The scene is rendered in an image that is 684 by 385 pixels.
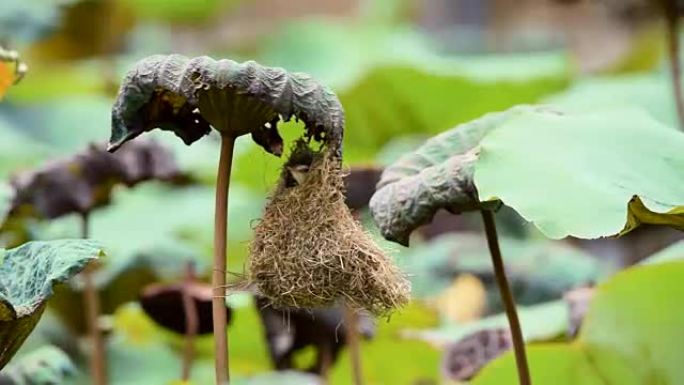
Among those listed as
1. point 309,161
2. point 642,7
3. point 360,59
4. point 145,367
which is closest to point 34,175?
point 145,367

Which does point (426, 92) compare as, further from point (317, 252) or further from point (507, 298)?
point (317, 252)

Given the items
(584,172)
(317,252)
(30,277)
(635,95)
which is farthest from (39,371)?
(635,95)

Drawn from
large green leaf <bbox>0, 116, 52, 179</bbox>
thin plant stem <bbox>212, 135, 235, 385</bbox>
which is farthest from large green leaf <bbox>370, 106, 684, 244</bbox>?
large green leaf <bbox>0, 116, 52, 179</bbox>

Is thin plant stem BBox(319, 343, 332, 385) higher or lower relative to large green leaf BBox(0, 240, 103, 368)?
lower

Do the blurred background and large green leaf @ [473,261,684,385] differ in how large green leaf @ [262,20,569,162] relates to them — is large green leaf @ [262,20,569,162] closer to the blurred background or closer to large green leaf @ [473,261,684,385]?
the blurred background

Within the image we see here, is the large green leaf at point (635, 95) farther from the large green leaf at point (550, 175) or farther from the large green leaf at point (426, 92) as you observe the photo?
the large green leaf at point (550, 175)

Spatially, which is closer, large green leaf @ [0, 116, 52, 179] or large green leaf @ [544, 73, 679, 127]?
large green leaf @ [0, 116, 52, 179]

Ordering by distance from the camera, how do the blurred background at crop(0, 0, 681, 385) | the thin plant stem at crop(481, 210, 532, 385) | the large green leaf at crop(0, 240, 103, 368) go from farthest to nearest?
the blurred background at crop(0, 0, 681, 385) → the thin plant stem at crop(481, 210, 532, 385) → the large green leaf at crop(0, 240, 103, 368)

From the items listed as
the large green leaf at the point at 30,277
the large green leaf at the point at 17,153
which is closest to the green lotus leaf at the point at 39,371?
the large green leaf at the point at 30,277
